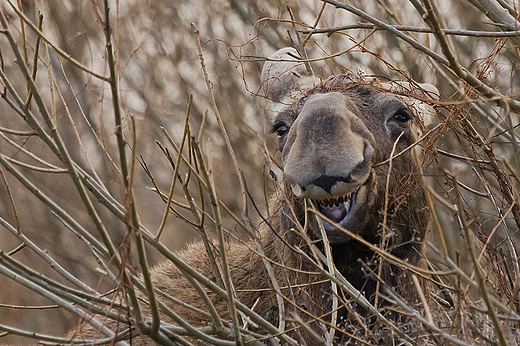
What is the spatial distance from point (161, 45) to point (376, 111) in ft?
26.4

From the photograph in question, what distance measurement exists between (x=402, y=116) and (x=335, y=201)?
0.94m

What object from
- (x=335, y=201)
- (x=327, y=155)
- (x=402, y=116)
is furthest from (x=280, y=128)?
(x=327, y=155)

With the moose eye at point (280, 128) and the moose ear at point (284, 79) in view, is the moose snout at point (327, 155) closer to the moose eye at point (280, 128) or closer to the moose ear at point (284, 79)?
the moose eye at point (280, 128)

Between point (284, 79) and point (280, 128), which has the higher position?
point (284, 79)

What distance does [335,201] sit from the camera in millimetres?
3543

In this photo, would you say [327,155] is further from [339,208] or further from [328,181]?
[339,208]

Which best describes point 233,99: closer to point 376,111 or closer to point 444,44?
point 376,111

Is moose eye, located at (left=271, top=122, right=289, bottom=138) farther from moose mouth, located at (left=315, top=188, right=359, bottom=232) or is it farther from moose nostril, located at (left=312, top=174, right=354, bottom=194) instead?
moose nostril, located at (left=312, top=174, right=354, bottom=194)

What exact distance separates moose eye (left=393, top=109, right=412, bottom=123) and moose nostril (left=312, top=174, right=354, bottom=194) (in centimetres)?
98

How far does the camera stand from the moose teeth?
3514 millimetres

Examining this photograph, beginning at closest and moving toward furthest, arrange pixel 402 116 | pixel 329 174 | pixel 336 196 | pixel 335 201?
pixel 329 174 → pixel 336 196 → pixel 335 201 → pixel 402 116

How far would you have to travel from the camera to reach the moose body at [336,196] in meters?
3.25

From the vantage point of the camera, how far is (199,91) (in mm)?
10977

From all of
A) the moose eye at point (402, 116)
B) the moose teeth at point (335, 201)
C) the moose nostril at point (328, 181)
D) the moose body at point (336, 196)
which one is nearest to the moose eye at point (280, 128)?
the moose body at point (336, 196)
